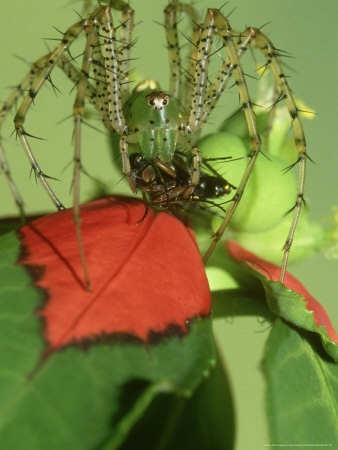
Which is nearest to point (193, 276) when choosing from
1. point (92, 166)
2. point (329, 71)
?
point (92, 166)

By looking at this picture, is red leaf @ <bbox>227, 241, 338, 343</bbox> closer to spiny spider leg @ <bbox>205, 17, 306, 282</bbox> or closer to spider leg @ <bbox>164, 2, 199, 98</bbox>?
spiny spider leg @ <bbox>205, 17, 306, 282</bbox>

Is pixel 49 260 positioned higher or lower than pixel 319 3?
lower

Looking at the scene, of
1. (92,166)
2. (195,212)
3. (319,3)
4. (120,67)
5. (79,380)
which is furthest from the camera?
(319,3)

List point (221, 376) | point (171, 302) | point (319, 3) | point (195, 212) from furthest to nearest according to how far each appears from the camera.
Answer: point (319, 3)
point (195, 212)
point (221, 376)
point (171, 302)

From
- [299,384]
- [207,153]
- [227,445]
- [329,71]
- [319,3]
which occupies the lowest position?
[227,445]

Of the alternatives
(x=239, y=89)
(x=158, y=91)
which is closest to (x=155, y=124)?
(x=158, y=91)

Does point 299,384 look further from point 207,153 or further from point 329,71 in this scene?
point 329,71

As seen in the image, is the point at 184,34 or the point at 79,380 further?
the point at 184,34

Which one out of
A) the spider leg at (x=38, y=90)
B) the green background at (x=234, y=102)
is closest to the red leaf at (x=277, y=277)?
the spider leg at (x=38, y=90)
